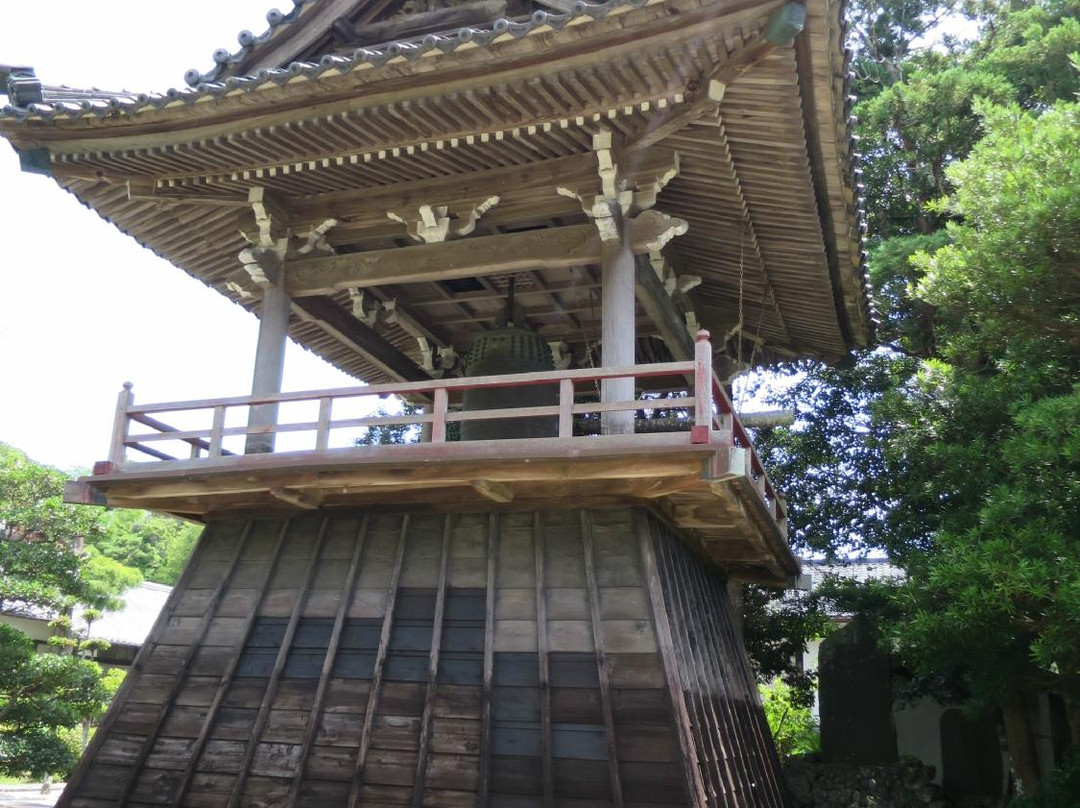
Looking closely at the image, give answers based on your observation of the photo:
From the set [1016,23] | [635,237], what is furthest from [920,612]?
[1016,23]

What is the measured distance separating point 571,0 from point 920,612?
7.14 meters

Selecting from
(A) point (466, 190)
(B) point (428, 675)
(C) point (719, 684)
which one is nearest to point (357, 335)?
(A) point (466, 190)

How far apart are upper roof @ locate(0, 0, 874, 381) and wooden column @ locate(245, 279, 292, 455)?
0.69 meters

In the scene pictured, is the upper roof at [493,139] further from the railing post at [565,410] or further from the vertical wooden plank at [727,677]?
the vertical wooden plank at [727,677]

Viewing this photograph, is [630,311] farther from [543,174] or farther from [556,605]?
[556,605]

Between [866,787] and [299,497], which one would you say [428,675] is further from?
[866,787]

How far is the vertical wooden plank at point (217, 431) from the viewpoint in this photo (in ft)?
28.2

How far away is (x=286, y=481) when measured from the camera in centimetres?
823

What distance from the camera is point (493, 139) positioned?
8.41 meters

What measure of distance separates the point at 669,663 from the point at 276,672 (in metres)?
3.67

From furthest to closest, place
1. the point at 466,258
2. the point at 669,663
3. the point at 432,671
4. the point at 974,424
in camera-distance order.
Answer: the point at 974,424
the point at 466,258
the point at 432,671
the point at 669,663

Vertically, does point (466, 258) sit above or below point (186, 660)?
above

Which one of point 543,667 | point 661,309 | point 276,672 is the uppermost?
point 661,309

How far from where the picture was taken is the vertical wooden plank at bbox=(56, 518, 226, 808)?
27.0 feet
